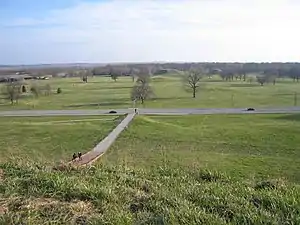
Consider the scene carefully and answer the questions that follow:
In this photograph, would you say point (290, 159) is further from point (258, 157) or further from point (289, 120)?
point (289, 120)

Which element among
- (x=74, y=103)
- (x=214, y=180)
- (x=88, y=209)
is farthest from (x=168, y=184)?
(x=74, y=103)

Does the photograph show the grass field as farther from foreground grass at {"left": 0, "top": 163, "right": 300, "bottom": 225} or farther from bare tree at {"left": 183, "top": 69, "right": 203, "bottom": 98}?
bare tree at {"left": 183, "top": 69, "right": 203, "bottom": 98}

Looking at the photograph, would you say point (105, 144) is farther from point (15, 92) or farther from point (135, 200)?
point (15, 92)

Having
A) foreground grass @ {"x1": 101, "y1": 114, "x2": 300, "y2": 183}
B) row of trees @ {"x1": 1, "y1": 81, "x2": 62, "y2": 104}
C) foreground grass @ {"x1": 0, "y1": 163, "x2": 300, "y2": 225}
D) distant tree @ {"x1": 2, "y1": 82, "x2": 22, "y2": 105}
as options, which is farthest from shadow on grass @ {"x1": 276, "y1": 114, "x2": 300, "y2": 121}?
row of trees @ {"x1": 1, "y1": 81, "x2": 62, "y2": 104}

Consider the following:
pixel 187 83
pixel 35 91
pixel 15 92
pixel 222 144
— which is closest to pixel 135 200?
pixel 222 144

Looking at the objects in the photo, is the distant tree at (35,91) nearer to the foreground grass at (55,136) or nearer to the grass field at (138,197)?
the foreground grass at (55,136)

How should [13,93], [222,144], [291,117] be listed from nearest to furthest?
[222,144]
[291,117]
[13,93]

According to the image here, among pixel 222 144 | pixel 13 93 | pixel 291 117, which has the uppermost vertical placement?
pixel 13 93
